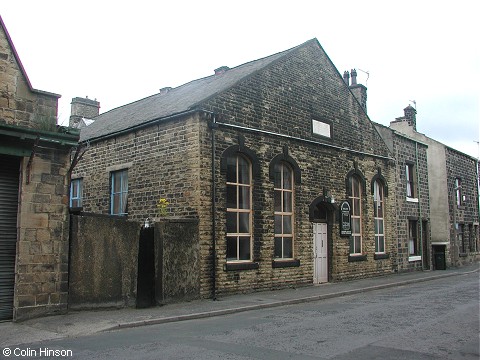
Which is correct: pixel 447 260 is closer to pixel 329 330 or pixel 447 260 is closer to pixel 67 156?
pixel 329 330

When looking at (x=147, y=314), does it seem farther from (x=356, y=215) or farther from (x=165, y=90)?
(x=165, y=90)

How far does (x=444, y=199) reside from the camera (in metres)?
27.0

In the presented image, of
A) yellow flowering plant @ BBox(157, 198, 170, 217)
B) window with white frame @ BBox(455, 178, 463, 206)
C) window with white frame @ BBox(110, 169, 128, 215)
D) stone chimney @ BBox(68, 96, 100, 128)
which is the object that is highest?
stone chimney @ BBox(68, 96, 100, 128)

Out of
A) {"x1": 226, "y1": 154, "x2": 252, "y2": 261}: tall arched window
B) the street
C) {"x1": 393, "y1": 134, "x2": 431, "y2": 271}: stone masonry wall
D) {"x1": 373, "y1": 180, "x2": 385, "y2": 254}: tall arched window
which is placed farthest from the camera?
{"x1": 393, "y1": 134, "x2": 431, "y2": 271}: stone masonry wall

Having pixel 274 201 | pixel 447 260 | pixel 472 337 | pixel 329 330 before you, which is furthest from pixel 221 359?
pixel 447 260

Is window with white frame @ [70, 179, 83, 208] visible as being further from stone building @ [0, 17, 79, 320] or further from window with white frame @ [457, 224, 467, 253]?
window with white frame @ [457, 224, 467, 253]

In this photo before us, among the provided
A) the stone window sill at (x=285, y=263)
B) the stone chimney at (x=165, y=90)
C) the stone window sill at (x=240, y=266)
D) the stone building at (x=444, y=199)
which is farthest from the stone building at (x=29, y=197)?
the stone building at (x=444, y=199)

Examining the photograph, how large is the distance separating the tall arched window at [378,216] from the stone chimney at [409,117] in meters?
6.71

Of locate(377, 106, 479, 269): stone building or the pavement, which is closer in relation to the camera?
the pavement

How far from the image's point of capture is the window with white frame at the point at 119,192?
54.2 ft

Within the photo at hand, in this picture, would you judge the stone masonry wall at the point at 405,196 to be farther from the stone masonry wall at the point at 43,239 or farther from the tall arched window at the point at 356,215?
the stone masonry wall at the point at 43,239

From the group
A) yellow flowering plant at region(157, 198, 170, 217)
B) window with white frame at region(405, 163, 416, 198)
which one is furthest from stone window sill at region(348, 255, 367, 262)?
yellow flowering plant at region(157, 198, 170, 217)

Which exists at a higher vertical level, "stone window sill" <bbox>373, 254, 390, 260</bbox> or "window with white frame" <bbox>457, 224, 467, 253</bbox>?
"window with white frame" <bbox>457, 224, 467, 253</bbox>

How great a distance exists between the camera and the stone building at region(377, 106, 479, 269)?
81.4ft
